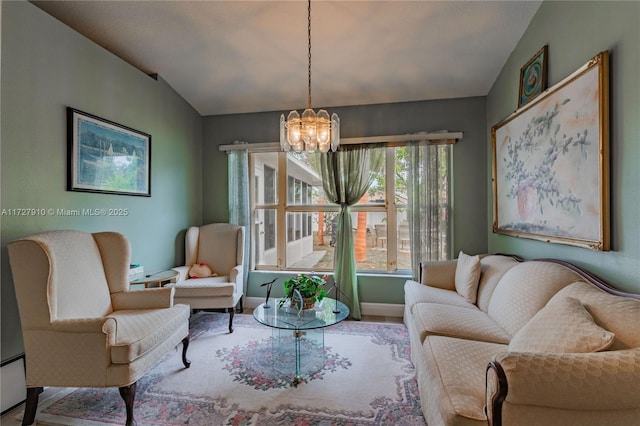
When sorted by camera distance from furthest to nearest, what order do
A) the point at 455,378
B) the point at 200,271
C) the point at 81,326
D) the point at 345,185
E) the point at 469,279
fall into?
1. the point at 345,185
2. the point at 200,271
3. the point at 469,279
4. the point at 81,326
5. the point at 455,378

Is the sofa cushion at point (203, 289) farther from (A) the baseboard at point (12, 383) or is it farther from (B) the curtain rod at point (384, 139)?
(B) the curtain rod at point (384, 139)

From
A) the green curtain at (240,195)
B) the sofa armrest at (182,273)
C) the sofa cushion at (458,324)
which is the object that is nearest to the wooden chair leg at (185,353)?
the sofa armrest at (182,273)

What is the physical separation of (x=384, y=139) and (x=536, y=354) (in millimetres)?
2798

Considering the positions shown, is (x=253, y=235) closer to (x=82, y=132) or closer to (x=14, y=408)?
(x=82, y=132)

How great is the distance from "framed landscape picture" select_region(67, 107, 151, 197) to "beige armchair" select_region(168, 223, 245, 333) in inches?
34.0

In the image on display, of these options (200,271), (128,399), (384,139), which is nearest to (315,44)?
(384,139)

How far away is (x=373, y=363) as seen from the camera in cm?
233

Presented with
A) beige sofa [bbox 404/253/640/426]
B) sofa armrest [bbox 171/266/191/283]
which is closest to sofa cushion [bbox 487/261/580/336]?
beige sofa [bbox 404/253/640/426]

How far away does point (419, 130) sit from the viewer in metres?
3.42

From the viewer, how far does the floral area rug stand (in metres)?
A: 1.73

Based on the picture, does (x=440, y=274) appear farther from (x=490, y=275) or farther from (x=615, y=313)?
(x=615, y=313)

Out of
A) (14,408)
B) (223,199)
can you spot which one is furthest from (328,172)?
(14,408)

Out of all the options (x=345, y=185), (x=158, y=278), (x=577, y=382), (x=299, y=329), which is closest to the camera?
(x=577, y=382)

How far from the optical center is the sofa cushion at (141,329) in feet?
5.40
